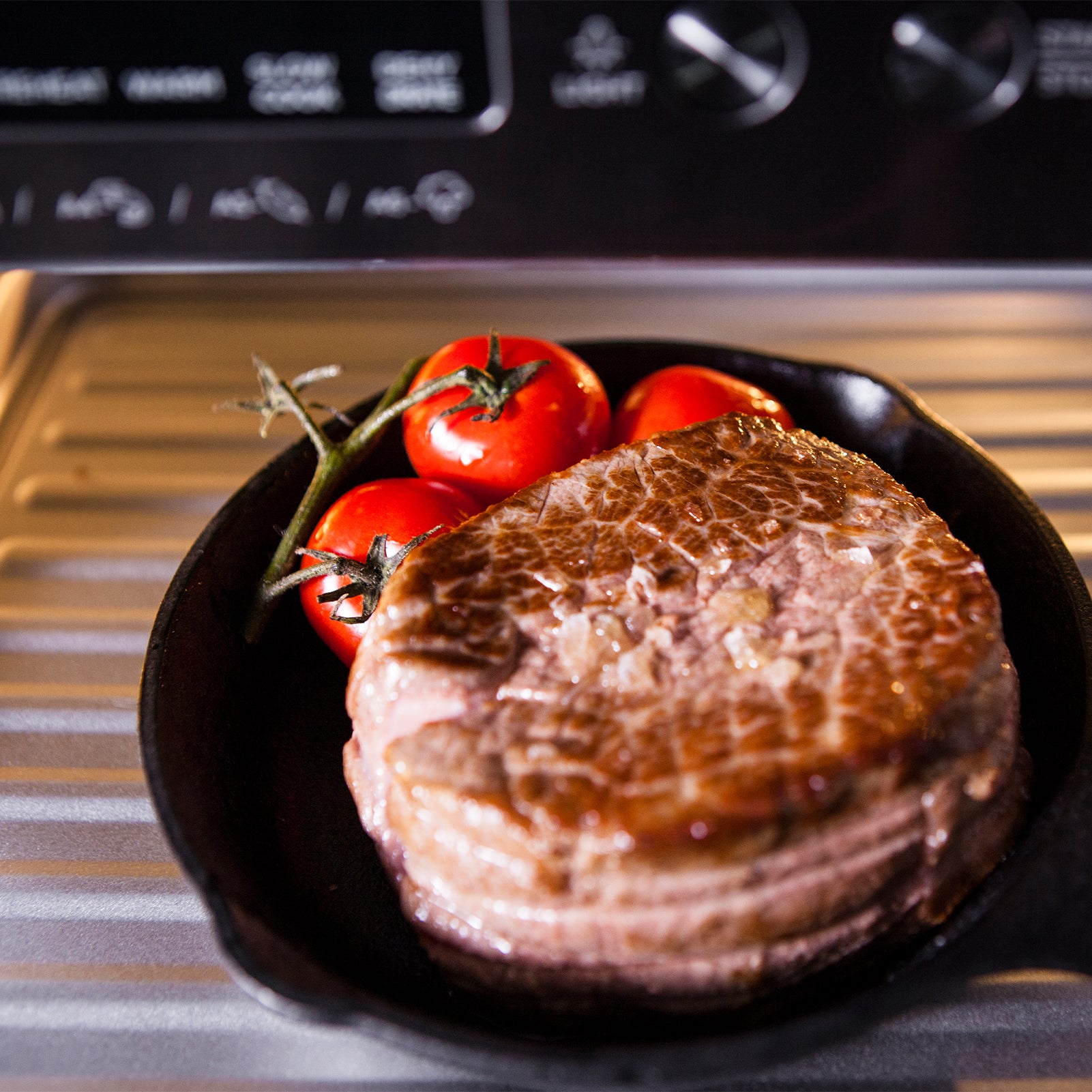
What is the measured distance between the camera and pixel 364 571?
0.96 metres

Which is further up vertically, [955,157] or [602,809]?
[955,157]

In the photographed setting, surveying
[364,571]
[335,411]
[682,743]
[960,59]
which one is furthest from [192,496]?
[960,59]

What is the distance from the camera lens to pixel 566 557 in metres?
0.84

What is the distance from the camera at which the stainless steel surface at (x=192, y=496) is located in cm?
80

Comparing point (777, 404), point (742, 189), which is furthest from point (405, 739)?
point (742, 189)

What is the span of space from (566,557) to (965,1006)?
504mm

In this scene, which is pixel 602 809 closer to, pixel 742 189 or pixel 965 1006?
pixel 965 1006

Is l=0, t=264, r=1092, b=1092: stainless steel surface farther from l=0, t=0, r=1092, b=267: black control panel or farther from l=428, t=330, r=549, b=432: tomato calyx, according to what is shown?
l=428, t=330, r=549, b=432: tomato calyx

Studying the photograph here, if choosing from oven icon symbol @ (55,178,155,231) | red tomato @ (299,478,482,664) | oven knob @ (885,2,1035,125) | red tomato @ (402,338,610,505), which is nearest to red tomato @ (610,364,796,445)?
red tomato @ (402,338,610,505)

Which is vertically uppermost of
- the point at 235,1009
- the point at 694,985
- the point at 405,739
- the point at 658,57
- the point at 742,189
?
the point at 658,57

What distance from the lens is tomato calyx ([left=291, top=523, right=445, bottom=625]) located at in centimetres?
94

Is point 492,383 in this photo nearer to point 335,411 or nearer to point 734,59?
point 335,411

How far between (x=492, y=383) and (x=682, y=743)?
53 cm

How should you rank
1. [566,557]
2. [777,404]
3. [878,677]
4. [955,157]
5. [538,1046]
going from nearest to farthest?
[538,1046] → [878,677] → [566,557] → [777,404] → [955,157]
